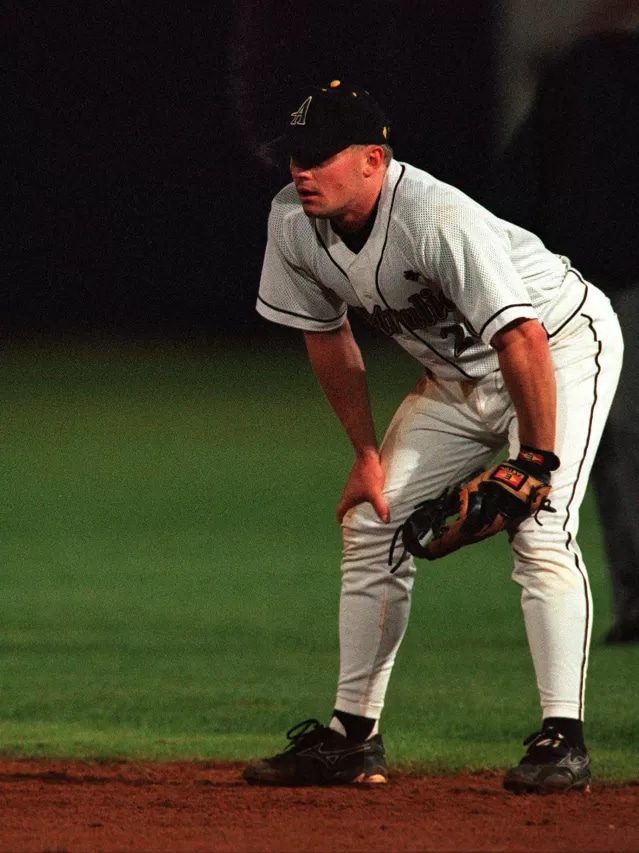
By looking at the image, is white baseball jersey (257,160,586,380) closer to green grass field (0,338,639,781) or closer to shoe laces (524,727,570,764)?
shoe laces (524,727,570,764)

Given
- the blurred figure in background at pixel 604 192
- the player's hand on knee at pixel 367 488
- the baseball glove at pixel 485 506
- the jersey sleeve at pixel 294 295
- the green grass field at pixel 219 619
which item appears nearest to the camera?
the baseball glove at pixel 485 506

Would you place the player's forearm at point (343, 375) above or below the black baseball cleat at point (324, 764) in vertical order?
above

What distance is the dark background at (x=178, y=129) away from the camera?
28.2 feet

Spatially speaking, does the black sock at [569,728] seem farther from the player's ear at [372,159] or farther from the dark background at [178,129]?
the dark background at [178,129]

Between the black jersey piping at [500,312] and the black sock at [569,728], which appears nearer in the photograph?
the black jersey piping at [500,312]

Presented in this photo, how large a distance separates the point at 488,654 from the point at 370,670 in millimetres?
2249

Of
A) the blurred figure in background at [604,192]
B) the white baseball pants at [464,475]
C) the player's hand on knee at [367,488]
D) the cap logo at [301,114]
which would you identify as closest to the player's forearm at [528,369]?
the white baseball pants at [464,475]

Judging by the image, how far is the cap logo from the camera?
3.68 m

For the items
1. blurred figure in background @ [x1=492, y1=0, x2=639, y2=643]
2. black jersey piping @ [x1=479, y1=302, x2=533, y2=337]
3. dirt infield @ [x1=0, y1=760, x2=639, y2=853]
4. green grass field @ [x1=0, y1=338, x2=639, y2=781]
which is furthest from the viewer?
blurred figure in background @ [x1=492, y1=0, x2=639, y2=643]

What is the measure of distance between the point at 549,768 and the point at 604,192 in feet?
13.8

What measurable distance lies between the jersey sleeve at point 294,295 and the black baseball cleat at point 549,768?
1.22m

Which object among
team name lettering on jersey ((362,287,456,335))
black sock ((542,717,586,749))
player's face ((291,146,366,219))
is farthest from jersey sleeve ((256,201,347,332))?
black sock ((542,717,586,749))

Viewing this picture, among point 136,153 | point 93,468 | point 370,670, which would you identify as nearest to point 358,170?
point 370,670

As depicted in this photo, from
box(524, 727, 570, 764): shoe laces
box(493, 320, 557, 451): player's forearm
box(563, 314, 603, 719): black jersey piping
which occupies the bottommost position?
box(524, 727, 570, 764): shoe laces
